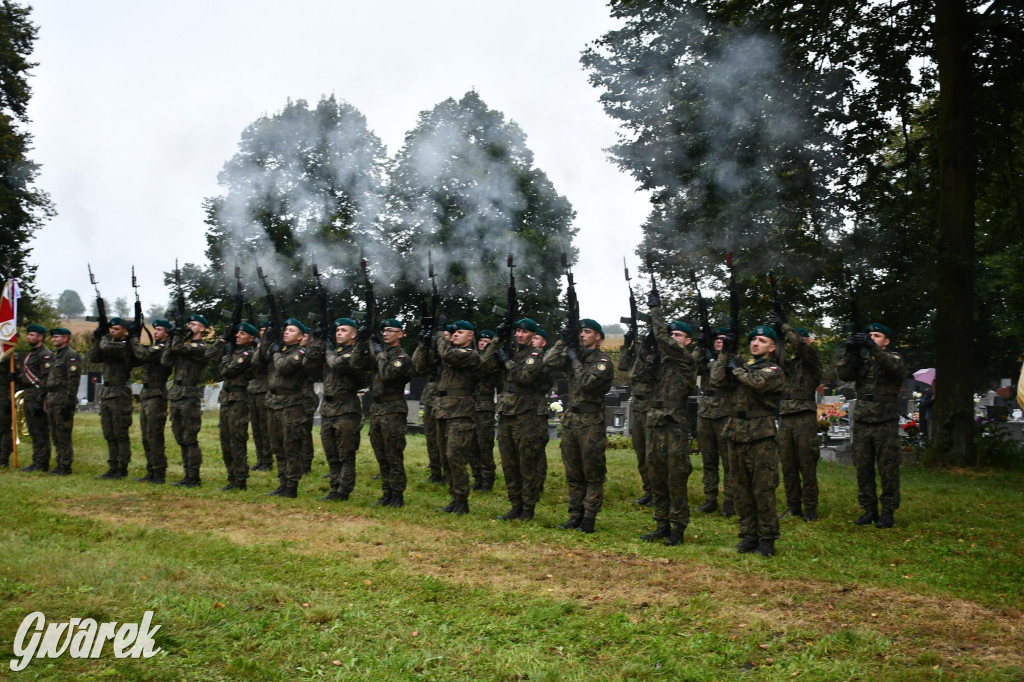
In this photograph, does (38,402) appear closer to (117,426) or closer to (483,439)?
(117,426)

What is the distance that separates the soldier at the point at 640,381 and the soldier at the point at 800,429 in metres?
1.72

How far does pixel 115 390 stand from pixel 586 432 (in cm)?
764

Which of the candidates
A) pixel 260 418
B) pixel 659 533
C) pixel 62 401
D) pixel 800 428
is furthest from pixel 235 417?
pixel 800 428

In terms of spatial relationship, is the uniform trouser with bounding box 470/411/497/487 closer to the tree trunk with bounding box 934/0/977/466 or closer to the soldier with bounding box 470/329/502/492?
the soldier with bounding box 470/329/502/492

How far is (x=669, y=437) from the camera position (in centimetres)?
844

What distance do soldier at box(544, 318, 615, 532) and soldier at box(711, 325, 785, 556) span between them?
1347 mm

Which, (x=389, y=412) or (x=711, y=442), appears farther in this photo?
(x=711, y=442)

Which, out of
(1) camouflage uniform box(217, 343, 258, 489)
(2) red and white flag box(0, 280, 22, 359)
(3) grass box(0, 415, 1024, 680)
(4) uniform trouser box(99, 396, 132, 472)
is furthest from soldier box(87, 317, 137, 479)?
(2) red and white flag box(0, 280, 22, 359)

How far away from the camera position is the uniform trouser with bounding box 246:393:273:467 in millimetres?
13933

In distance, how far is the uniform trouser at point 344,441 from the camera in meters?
10.7

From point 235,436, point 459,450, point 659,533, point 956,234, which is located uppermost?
point 956,234

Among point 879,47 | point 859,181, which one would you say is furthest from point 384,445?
point 879,47

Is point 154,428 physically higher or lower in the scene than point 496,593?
higher

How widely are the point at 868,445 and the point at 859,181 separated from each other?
30.6 ft
